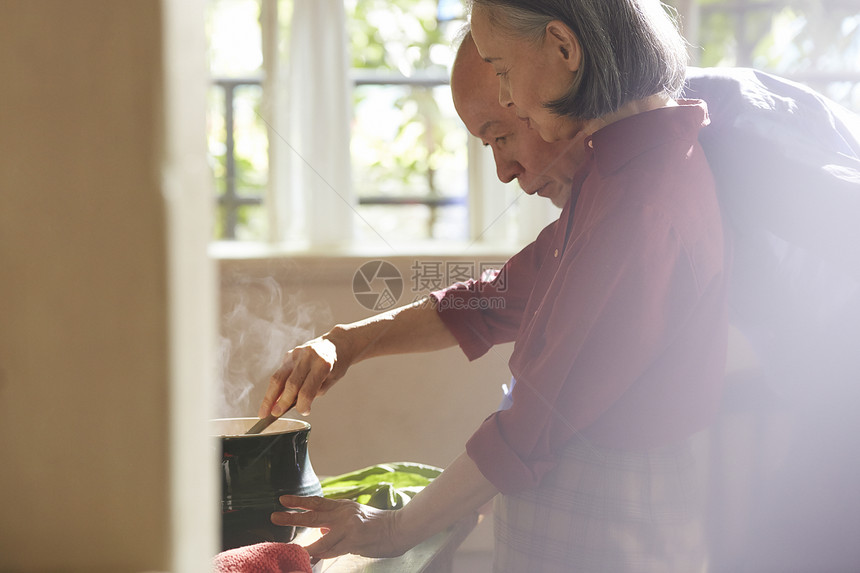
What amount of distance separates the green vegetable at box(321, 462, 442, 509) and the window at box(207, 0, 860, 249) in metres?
0.63

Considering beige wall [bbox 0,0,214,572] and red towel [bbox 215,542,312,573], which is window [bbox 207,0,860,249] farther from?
beige wall [bbox 0,0,214,572]

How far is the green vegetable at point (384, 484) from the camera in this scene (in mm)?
683

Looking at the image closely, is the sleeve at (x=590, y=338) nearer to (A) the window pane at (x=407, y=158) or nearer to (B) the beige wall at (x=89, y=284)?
(B) the beige wall at (x=89, y=284)

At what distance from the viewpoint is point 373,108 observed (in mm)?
1653

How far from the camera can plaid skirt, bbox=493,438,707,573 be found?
58 centimetres

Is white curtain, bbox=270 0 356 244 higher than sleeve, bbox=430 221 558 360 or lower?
higher

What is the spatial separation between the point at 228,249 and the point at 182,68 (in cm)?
108

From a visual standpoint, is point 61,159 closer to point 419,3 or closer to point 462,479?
point 462,479

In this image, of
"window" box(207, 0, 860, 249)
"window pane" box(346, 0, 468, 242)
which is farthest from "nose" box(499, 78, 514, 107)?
"window pane" box(346, 0, 468, 242)

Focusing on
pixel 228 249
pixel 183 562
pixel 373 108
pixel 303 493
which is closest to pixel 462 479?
pixel 303 493

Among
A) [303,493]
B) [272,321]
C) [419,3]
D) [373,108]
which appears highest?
[419,3]

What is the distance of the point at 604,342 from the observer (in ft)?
1.79

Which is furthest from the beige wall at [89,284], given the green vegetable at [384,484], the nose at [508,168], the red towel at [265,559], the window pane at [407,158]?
the window pane at [407,158]

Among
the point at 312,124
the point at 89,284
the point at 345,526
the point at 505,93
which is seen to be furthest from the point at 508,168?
the point at 312,124
